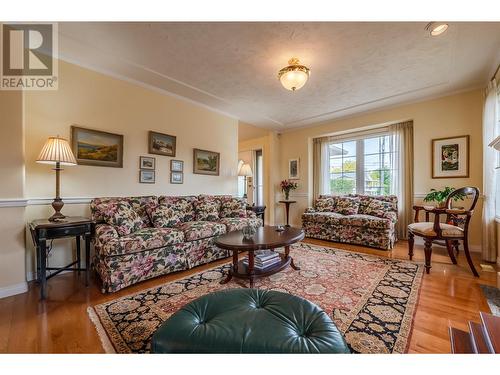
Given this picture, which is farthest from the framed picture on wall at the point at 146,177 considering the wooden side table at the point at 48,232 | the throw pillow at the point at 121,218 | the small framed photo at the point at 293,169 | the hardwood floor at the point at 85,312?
the small framed photo at the point at 293,169

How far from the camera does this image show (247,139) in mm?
6496

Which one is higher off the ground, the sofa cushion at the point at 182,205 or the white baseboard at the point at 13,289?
the sofa cushion at the point at 182,205

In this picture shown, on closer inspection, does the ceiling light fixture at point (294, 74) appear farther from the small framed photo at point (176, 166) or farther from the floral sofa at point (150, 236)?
the small framed photo at point (176, 166)

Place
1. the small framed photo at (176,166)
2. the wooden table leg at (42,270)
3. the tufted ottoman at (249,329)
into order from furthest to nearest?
the small framed photo at (176,166) → the wooden table leg at (42,270) → the tufted ottoman at (249,329)

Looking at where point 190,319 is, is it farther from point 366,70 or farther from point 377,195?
point 377,195

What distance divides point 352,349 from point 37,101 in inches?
145

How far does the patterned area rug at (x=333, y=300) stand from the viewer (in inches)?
52.6

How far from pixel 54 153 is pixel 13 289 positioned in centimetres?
129

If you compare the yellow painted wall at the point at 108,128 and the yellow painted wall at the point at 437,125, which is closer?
the yellow painted wall at the point at 108,128

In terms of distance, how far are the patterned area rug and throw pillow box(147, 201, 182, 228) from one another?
82 centimetres

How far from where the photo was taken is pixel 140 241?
2.15 m

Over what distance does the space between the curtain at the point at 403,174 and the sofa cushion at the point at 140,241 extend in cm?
396

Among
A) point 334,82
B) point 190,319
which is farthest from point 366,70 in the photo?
point 190,319

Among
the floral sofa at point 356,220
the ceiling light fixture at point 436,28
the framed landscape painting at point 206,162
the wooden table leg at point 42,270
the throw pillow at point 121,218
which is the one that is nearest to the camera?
the wooden table leg at point 42,270
